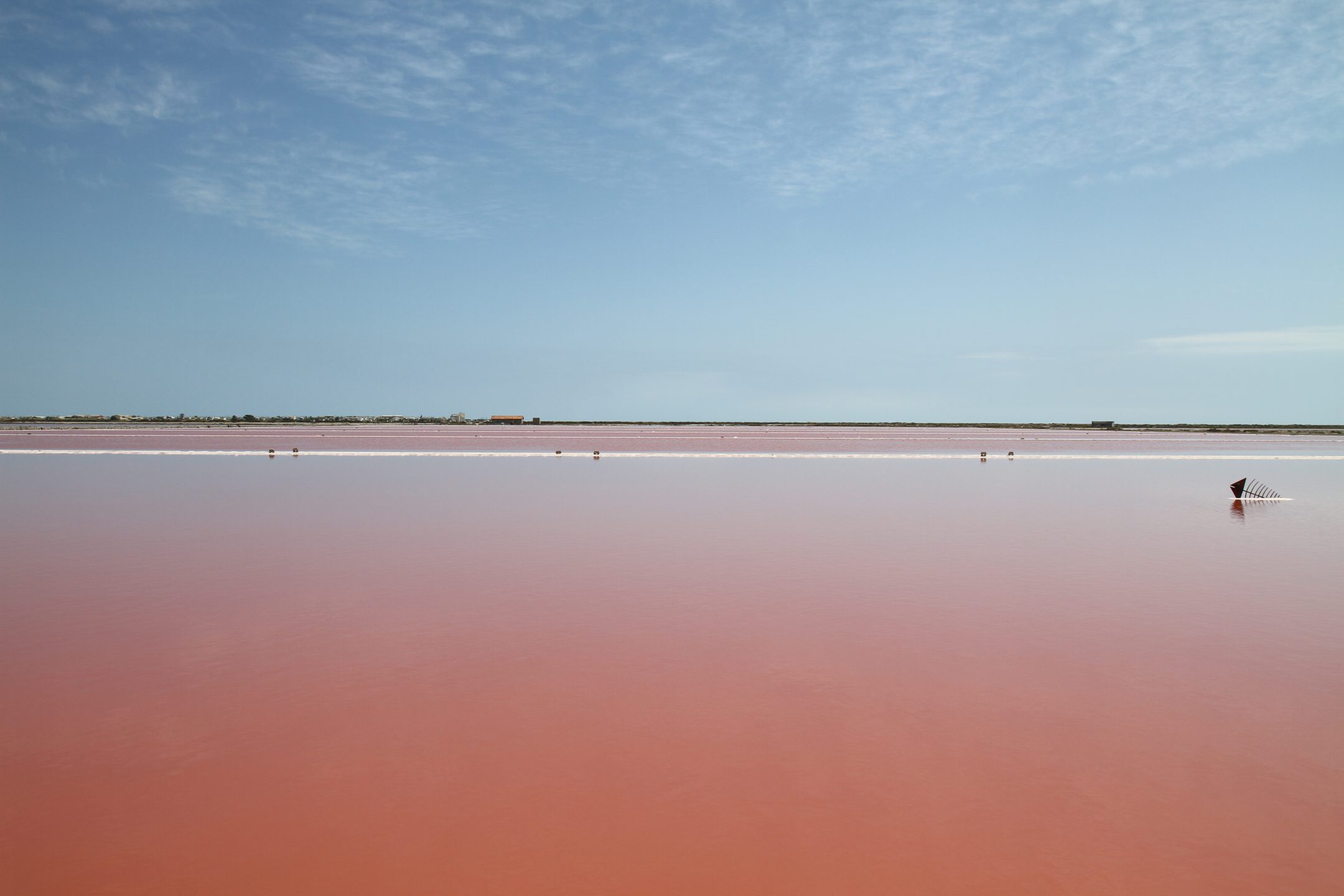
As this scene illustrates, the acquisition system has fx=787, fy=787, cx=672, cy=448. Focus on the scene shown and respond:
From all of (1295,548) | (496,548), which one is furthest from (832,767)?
(1295,548)

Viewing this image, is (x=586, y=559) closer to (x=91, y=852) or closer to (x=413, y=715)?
(x=413, y=715)

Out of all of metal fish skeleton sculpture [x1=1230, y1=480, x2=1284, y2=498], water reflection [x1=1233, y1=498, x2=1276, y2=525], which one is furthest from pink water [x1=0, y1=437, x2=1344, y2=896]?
metal fish skeleton sculpture [x1=1230, y1=480, x2=1284, y2=498]

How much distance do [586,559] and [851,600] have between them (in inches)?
189

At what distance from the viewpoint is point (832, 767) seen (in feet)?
18.3

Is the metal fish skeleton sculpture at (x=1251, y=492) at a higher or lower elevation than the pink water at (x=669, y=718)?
higher

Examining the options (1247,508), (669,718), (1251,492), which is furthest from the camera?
(1251,492)

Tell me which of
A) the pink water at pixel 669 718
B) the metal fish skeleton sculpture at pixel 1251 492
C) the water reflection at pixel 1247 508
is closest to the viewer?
the pink water at pixel 669 718

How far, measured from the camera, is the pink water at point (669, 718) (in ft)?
14.8

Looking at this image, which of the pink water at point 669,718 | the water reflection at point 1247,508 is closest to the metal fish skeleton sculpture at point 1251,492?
the water reflection at point 1247,508

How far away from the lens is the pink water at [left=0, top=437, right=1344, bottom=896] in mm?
4516

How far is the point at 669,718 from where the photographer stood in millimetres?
6418

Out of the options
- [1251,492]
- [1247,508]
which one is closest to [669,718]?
[1247,508]

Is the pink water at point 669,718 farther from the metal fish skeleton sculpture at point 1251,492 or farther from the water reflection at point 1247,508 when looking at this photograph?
the metal fish skeleton sculpture at point 1251,492

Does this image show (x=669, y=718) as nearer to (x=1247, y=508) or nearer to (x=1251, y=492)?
(x=1247, y=508)
